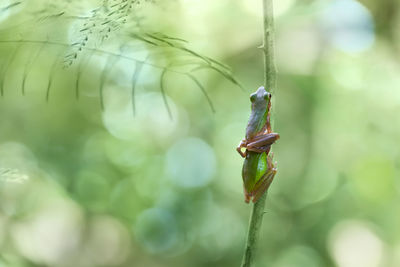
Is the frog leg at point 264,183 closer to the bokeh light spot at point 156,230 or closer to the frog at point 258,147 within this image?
the frog at point 258,147

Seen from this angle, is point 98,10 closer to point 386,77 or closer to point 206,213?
point 386,77

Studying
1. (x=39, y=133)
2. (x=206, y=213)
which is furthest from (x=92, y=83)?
(x=206, y=213)

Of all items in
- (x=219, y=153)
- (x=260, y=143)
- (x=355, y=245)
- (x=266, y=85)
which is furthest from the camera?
(x=219, y=153)

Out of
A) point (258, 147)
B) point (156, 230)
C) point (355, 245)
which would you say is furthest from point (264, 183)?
point (156, 230)

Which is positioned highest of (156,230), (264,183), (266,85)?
(266,85)

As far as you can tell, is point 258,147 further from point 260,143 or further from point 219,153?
point 219,153

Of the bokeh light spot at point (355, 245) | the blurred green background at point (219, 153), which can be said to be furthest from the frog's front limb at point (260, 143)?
→ the bokeh light spot at point (355, 245)

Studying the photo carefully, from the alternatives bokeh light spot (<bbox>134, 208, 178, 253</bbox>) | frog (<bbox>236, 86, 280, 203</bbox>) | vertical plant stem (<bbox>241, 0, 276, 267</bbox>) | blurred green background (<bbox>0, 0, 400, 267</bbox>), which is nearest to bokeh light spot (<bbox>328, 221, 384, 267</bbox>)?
blurred green background (<bbox>0, 0, 400, 267</bbox>)

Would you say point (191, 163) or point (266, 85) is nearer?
point (266, 85)

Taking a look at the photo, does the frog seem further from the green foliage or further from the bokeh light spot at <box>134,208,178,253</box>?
the bokeh light spot at <box>134,208,178,253</box>
